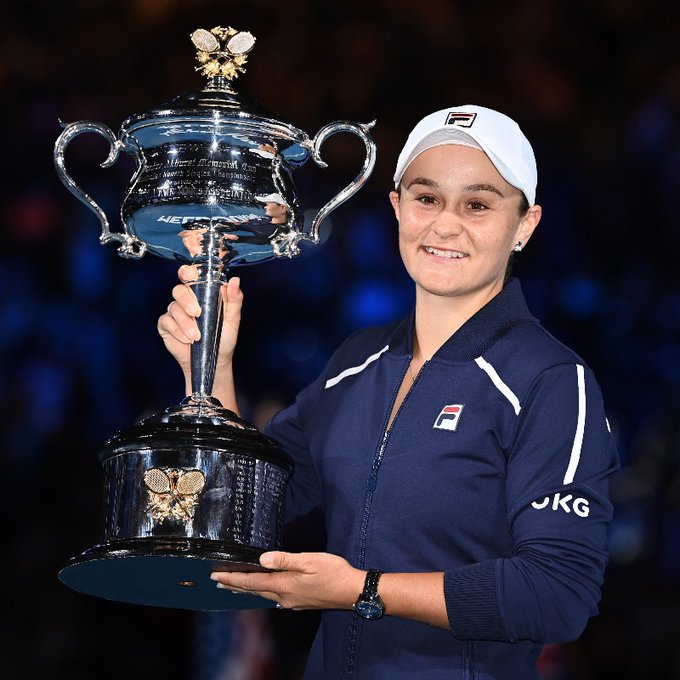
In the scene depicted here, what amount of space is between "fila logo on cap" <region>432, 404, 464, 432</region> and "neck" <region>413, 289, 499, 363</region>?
140 millimetres

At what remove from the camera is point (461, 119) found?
1.95 metres

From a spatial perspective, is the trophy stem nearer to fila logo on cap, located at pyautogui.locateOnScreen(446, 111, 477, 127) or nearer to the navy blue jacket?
the navy blue jacket

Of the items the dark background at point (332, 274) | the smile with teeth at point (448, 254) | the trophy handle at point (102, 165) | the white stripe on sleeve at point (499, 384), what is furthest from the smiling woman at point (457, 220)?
the dark background at point (332, 274)

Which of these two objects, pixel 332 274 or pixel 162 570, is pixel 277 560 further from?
→ pixel 332 274

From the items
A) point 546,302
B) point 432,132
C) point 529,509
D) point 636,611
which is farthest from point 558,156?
point 529,509

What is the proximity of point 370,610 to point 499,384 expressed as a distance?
0.38 metres

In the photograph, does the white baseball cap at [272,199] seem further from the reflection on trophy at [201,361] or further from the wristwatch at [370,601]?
the wristwatch at [370,601]

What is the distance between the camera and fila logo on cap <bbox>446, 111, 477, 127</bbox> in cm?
194

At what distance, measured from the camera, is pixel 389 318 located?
406 cm

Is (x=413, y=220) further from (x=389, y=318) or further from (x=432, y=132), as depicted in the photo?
(x=389, y=318)

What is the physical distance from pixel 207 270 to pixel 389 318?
2.03 meters

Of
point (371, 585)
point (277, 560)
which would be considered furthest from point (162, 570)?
point (371, 585)

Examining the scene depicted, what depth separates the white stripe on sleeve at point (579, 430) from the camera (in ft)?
5.86

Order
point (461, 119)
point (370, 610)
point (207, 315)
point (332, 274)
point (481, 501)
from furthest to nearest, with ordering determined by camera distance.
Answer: point (332, 274)
point (207, 315)
point (461, 119)
point (481, 501)
point (370, 610)
